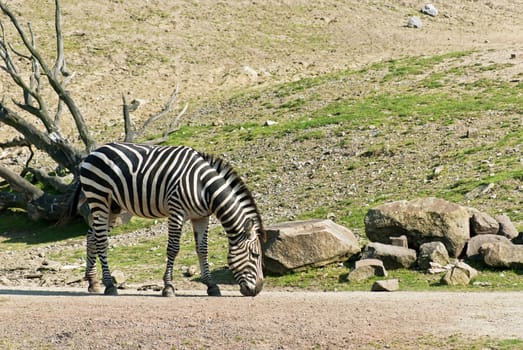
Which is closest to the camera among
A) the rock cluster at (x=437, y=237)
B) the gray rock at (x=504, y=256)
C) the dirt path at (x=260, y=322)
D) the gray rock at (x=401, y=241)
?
the dirt path at (x=260, y=322)

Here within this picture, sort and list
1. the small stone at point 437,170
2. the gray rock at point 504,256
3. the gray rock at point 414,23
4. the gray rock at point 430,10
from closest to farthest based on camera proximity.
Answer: the gray rock at point 504,256, the small stone at point 437,170, the gray rock at point 414,23, the gray rock at point 430,10

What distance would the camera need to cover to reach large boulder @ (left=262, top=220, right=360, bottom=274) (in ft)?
56.4

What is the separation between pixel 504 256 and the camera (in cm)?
1627

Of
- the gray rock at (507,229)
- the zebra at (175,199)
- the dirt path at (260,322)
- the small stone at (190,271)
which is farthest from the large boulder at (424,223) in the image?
the zebra at (175,199)

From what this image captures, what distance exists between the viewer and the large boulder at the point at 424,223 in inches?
678

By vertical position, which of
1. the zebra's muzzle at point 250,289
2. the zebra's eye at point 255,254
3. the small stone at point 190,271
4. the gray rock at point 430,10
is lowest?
the zebra's muzzle at point 250,289

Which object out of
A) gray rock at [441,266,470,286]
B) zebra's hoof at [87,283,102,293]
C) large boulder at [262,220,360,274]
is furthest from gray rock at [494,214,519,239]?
zebra's hoof at [87,283,102,293]

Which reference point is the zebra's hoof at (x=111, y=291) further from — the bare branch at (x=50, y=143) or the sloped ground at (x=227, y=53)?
the bare branch at (x=50, y=143)

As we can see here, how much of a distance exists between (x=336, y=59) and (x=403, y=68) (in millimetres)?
6466

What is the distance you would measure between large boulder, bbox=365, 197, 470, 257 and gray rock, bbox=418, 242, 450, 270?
352 millimetres

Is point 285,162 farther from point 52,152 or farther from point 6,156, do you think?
point 6,156

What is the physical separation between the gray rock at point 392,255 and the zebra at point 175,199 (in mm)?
3086

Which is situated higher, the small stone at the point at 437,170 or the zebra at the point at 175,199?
the small stone at the point at 437,170

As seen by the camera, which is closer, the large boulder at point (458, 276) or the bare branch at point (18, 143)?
the large boulder at point (458, 276)
